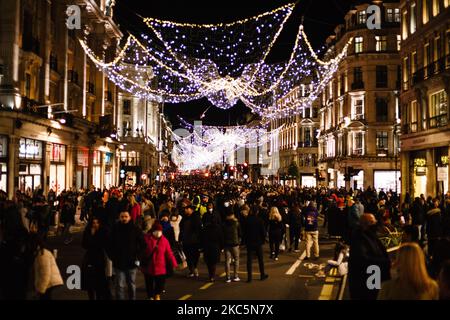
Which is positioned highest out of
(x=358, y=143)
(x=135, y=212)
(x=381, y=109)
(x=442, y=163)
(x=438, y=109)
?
(x=381, y=109)

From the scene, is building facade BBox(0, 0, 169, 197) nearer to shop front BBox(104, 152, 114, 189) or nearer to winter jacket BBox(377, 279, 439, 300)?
shop front BBox(104, 152, 114, 189)

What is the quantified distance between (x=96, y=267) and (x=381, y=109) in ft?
152

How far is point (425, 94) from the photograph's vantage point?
31516 mm

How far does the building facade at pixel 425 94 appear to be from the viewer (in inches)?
1127

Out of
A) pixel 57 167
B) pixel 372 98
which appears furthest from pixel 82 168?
pixel 372 98

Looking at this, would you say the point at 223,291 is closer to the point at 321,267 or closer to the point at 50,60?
the point at 321,267

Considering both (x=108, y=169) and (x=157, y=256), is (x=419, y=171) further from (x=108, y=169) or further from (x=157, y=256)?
(x=108, y=169)

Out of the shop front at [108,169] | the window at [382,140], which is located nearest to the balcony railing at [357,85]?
the window at [382,140]

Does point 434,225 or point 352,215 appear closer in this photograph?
point 434,225

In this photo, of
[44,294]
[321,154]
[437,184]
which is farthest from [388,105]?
[44,294]

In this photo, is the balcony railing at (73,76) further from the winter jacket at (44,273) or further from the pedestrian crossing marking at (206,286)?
the winter jacket at (44,273)

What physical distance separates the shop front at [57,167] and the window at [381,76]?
3092 centimetres

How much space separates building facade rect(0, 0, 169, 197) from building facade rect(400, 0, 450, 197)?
18.4 metres
